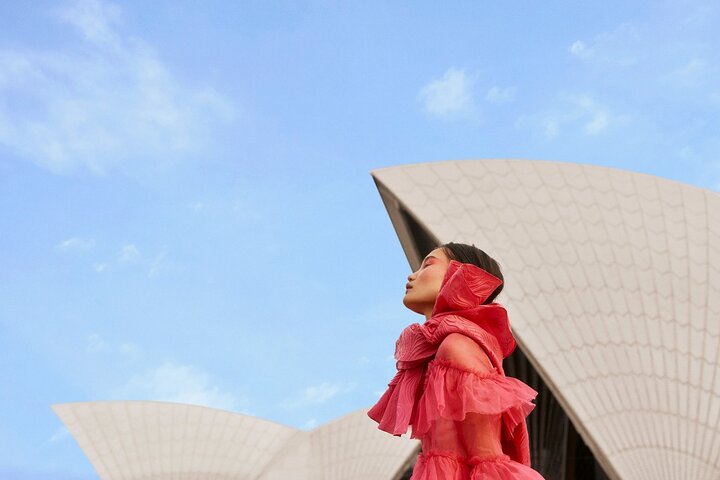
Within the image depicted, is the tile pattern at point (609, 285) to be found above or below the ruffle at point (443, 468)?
above

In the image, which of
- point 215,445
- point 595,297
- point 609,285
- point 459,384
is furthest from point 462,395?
point 215,445

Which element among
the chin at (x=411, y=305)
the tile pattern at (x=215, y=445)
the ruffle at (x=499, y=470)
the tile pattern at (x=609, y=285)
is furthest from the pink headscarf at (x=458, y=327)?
the tile pattern at (x=215, y=445)

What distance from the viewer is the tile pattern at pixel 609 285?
1138 centimetres

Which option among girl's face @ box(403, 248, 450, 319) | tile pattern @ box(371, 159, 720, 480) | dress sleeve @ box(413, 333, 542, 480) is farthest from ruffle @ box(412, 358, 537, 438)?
tile pattern @ box(371, 159, 720, 480)

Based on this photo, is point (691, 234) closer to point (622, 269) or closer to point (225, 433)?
point (622, 269)

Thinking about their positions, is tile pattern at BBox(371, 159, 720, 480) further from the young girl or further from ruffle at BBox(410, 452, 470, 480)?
ruffle at BBox(410, 452, 470, 480)

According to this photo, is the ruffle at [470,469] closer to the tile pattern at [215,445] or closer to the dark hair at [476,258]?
the dark hair at [476,258]

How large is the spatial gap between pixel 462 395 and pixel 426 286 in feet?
Result: 1.63

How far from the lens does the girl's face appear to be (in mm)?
2648

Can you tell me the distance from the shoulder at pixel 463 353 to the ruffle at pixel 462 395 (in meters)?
0.02

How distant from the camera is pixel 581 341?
12281mm

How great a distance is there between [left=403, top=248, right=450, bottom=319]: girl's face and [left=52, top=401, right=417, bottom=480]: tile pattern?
49.1 feet

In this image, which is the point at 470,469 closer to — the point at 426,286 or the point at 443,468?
the point at 443,468

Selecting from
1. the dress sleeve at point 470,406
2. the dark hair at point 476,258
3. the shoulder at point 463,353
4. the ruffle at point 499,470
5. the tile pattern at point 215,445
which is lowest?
the ruffle at point 499,470
